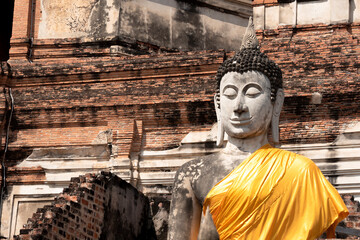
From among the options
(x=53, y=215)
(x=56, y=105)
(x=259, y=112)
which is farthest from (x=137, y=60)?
(x=259, y=112)

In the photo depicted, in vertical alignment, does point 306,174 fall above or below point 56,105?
below

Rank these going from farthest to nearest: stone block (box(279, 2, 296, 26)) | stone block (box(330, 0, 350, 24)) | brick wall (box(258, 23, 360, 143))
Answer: stone block (box(279, 2, 296, 26)) → stone block (box(330, 0, 350, 24)) → brick wall (box(258, 23, 360, 143))

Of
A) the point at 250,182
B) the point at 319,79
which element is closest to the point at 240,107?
the point at 250,182

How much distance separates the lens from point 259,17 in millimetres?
13648

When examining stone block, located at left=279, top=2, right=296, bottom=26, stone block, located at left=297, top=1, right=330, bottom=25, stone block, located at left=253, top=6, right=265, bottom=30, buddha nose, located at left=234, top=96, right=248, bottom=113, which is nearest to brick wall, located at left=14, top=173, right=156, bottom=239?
buddha nose, located at left=234, top=96, right=248, bottom=113

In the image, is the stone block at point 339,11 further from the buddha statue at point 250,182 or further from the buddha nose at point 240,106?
the buddha nose at point 240,106

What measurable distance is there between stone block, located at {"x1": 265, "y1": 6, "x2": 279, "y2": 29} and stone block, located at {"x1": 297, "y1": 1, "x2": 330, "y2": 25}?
382 mm

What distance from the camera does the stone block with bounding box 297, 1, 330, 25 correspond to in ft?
43.8

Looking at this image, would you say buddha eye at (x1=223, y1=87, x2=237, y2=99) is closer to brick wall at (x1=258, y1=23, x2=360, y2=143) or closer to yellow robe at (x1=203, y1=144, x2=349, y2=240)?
yellow robe at (x1=203, y1=144, x2=349, y2=240)

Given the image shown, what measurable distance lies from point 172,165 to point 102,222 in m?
3.30

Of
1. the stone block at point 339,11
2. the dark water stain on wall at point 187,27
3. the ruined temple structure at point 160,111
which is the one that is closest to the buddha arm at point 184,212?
the ruined temple structure at point 160,111

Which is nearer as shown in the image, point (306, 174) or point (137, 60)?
point (306, 174)

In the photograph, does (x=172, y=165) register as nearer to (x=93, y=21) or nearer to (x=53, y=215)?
(x=53, y=215)

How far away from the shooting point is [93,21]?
1627cm
